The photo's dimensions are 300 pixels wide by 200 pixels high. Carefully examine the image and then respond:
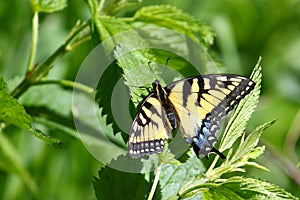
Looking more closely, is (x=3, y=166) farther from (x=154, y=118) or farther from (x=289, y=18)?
(x=289, y=18)

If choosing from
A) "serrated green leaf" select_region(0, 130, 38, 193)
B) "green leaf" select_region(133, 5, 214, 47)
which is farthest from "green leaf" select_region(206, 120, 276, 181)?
"serrated green leaf" select_region(0, 130, 38, 193)

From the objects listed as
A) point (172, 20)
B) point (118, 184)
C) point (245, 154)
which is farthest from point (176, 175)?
point (172, 20)

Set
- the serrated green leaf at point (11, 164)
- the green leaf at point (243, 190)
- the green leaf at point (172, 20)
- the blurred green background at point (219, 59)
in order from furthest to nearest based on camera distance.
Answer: the blurred green background at point (219, 59) → the serrated green leaf at point (11, 164) → the green leaf at point (172, 20) → the green leaf at point (243, 190)

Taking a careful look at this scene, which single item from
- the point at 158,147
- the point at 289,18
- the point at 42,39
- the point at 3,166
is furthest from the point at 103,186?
the point at 289,18

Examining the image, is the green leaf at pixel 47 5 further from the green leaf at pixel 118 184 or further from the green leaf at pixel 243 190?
the green leaf at pixel 243 190

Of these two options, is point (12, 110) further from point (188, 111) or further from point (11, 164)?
point (11, 164)

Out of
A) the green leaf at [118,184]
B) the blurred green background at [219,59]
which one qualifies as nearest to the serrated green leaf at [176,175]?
the green leaf at [118,184]

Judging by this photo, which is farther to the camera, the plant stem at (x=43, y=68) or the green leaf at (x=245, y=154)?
the plant stem at (x=43, y=68)

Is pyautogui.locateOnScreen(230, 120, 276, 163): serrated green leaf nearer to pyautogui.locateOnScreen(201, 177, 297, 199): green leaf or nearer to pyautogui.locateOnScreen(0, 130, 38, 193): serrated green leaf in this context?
pyautogui.locateOnScreen(201, 177, 297, 199): green leaf
